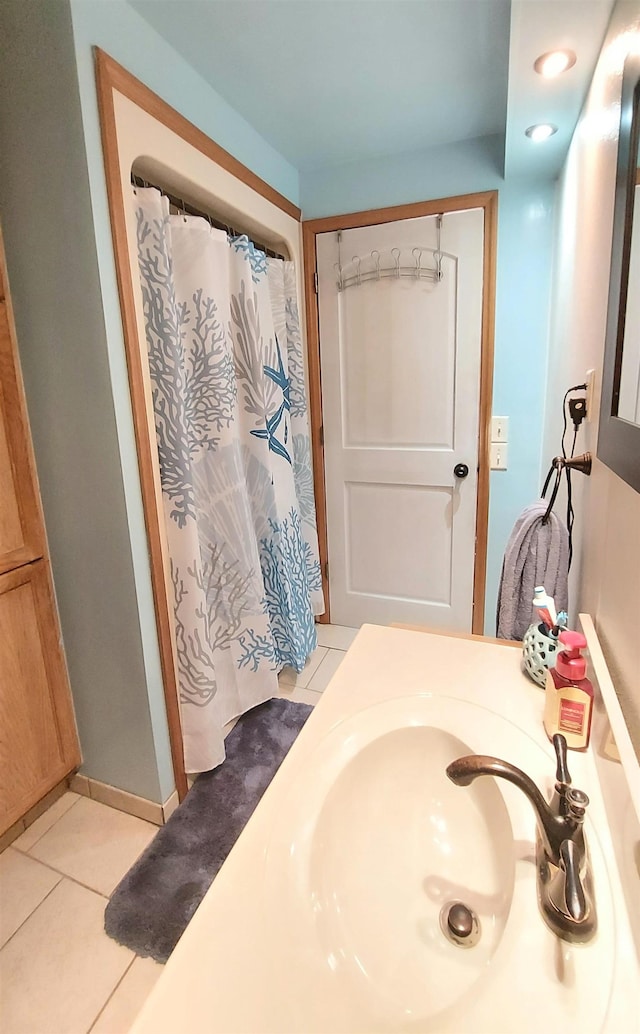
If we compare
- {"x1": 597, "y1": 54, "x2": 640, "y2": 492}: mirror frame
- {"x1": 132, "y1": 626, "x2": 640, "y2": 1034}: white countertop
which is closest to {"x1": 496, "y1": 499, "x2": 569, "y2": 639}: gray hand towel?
{"x1": 132, "y1": 626, "x2": 640, "y2": 1034}: white countertop

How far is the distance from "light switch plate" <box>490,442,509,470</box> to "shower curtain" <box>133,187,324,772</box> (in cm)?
87

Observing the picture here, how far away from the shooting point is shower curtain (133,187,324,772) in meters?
1.48

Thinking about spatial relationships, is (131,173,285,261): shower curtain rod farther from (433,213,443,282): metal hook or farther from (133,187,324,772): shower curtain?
(433,213,443,282): metal hook

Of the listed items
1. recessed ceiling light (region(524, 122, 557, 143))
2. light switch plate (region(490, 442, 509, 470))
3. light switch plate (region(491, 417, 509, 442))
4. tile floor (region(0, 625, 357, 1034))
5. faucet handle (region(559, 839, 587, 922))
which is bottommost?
tile floor (region(0, 625, 357, 1034))

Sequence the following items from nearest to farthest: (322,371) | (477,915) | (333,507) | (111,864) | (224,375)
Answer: (477,915) → (111,864) → (224,375) → (322,371) → (333,507)

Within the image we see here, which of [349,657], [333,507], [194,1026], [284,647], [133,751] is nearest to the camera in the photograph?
[194,1026]

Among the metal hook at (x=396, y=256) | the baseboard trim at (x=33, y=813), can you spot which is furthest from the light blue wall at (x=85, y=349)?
the metal hook at (x=396, y=256)

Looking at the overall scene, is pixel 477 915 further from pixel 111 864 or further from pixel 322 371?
pixel 322 371

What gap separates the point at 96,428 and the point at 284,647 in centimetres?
125

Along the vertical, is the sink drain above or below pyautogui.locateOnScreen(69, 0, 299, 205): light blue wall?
below

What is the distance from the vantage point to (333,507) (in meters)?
2.60

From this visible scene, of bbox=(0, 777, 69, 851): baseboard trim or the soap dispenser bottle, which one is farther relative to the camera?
bbox=(0, 777, 69, 851): baseboard trim

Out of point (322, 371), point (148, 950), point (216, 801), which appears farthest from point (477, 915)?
point (322, 371)

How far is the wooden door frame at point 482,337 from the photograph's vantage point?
2.07 m
